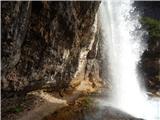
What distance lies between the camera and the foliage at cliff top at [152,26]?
32497 millimetres

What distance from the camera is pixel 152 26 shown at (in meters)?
34.1

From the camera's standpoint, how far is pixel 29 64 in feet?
52.9

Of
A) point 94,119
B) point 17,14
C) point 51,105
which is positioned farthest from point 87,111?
point 17,14

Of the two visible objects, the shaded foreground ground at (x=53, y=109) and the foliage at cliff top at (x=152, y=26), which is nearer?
the shaded foreground ground at (x=53, y=109)

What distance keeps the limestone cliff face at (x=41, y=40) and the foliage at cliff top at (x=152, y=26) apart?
1456 centimetres

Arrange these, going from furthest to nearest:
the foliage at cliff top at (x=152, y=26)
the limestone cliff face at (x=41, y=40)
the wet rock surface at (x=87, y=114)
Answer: the foliage at cliff top at (x=152, y=26)
the wet rock surface at (x=87, y=114)
the limestone cliff face at (x=41, y=40)

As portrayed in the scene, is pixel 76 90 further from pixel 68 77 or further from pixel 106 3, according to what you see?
pixel 106 3

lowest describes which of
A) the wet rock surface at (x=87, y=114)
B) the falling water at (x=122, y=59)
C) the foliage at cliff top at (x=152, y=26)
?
the wet rock surface at (x=87, y=114)

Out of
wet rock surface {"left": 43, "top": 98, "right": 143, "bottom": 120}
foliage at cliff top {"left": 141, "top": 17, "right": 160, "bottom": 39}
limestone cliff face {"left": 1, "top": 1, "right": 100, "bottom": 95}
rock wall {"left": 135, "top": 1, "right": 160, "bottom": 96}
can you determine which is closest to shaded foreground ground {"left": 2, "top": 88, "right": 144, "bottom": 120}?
wet rock surface {"left": 43, "top": 98, "right": 143, "bottom": 120}

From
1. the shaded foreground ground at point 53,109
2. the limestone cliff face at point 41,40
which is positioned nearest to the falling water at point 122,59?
the shaded foreground ground at point 53,109

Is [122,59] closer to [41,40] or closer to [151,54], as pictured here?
[151,54]

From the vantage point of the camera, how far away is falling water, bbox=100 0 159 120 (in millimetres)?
23375

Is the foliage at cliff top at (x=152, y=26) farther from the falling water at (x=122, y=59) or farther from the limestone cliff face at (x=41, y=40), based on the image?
the limestone cliff face at (x=41, y=40)

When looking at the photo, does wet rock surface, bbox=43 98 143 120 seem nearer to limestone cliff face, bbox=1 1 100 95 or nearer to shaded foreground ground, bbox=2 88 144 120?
shaded foreground ground, bbox=2 88 144 120
